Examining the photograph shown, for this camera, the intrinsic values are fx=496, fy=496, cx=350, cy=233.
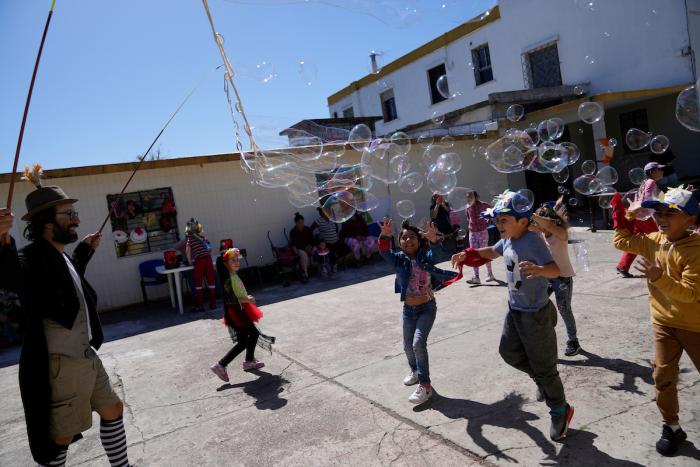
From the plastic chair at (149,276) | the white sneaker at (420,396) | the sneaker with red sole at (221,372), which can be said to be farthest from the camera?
the plastic chair at (149,276)

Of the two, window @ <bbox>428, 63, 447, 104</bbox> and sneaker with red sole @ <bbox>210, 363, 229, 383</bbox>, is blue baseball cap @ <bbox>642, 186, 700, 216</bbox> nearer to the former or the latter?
sneaker with red sole @ <bbox>210, 363, 229, 383</bbox>

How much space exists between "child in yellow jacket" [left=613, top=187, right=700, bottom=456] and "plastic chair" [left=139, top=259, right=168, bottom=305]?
926 cm

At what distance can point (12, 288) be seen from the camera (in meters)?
2.64

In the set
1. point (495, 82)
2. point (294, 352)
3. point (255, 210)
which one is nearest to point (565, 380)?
point (294, 352)

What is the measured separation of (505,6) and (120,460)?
62.7 ft

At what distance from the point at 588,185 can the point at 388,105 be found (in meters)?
18.5

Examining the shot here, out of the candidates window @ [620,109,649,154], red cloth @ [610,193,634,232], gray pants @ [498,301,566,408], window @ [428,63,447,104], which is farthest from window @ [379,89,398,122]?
gray pants @ [498,301,566,408]

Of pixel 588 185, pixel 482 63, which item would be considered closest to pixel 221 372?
pixel 588 185

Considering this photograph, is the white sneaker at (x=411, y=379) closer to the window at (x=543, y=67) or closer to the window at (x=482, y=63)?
the window at (x=543, y=67)

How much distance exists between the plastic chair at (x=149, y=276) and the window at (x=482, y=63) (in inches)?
578

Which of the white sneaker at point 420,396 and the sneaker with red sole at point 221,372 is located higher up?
the sneaker with red sole at point 221,372

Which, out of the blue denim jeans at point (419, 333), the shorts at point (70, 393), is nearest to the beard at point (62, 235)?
the shorts at point (70, 393)

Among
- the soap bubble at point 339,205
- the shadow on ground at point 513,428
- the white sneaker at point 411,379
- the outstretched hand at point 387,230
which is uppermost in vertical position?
the soap bubble at point 339,205

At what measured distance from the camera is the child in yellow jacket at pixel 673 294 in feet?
8.35
